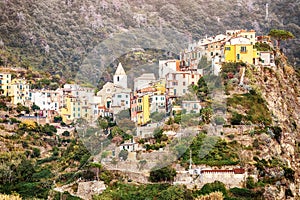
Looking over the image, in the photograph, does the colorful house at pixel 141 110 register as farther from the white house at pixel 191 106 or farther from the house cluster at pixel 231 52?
the house cluster at pixel 231 52

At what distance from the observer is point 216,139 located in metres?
52.0

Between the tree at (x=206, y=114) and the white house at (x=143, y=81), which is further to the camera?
the white house at (x=143, y=81)

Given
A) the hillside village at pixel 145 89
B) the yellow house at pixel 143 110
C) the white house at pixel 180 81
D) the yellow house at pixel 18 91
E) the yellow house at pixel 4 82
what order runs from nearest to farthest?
the yellow house at pixel 143 110 < the hillside village at pixel 145 89 < the white house at pixel 180 81 < the yellow house at pixel 18 91 < the yellow house at pixel 4 82

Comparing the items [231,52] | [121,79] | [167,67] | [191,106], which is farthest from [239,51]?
[121,79]

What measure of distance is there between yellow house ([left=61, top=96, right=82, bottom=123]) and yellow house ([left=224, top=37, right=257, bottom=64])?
578 inches

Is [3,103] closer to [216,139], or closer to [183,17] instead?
[216,139]

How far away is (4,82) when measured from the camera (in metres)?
70.5

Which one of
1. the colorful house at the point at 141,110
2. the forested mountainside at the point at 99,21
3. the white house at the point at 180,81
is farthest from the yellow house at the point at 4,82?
the white house at the point at 180,81

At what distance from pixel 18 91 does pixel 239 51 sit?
797 inches

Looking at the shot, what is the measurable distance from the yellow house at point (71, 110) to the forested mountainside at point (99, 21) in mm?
16069

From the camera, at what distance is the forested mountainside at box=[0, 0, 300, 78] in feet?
300

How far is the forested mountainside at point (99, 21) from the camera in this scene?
A: 9150cm

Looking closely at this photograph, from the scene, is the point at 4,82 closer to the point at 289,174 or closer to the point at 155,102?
the point at 155,102

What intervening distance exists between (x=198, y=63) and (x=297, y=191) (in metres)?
16.0
